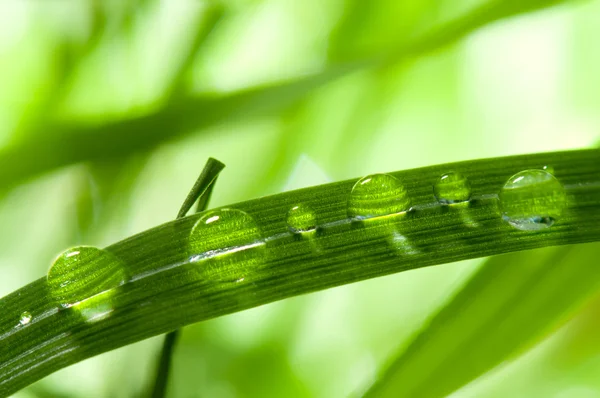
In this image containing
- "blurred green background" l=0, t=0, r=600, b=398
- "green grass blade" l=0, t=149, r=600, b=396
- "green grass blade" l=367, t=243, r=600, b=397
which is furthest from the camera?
"blurred green background" l=0, t=0, r=600, b=398

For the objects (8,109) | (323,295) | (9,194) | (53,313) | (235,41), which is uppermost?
(235,41)

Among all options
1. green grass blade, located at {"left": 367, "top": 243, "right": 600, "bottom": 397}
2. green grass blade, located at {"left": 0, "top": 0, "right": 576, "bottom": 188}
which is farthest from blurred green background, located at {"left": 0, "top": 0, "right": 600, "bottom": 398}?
green grass blade, located at {"left": 367, "top": 243, "right": 600, "bottom": 397}

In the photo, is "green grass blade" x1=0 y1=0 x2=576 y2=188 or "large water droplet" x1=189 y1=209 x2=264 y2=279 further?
"green grass blade" x1=0 y1=0 x2=576 y2=188

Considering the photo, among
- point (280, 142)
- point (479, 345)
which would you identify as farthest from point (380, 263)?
point (280, 142)

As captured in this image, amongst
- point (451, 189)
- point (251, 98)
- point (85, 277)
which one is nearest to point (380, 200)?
point (451, 189)

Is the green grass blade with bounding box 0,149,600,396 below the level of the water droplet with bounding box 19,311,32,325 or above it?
above

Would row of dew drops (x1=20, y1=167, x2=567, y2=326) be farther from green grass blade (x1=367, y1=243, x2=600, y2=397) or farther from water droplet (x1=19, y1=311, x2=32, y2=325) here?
green grass blade (x1=367, y1=243, x2=600, y2=397)

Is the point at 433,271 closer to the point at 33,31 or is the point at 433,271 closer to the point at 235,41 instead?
the point at 235,41

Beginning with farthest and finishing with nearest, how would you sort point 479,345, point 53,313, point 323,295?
point 323,295, point 479,345, point 53,313
